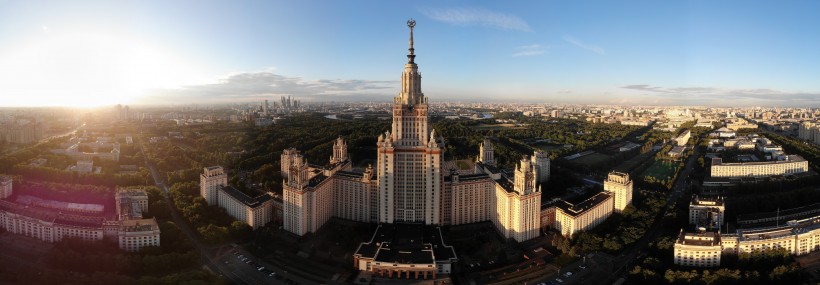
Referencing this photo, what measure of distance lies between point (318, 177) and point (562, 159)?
15598mm

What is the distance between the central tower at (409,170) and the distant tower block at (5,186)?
10860 mm

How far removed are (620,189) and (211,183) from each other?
45.5ft

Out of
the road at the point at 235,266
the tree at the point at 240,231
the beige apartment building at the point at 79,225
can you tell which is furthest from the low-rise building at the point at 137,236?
the tree at the point at 240,231

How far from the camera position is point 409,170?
13.7 m

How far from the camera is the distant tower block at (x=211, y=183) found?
51.6ft

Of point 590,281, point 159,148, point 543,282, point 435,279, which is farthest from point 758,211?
point 159,148

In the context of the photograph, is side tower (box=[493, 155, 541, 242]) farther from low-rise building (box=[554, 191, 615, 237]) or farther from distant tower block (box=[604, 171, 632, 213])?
distant tower block (box=[604, 171, 632, 213])

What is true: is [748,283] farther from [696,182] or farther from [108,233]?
[108,233]

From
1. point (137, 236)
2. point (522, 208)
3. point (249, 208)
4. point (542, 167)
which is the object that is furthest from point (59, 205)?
point (542, 167)

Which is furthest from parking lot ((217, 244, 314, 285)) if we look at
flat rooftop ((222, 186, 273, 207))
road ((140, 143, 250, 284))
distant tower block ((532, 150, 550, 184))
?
distant tower block ((532, 150, 550, 184))

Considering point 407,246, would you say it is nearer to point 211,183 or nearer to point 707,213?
point 211,183

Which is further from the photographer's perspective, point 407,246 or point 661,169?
point 661,169

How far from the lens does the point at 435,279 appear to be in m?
10.7

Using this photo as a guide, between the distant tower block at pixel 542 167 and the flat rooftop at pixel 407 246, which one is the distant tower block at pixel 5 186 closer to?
the flat rooftop at pixel 407 246
